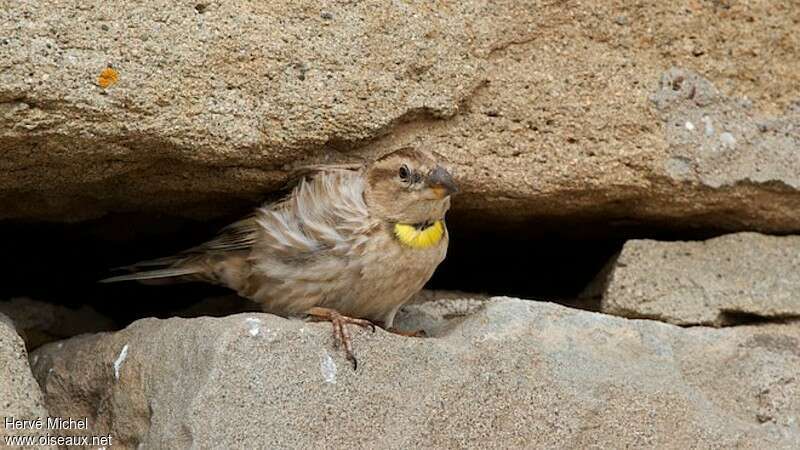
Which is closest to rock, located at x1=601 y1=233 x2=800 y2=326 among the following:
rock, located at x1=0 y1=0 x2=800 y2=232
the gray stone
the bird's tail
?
rock, located at x1=0 y1=0 x2=800 y2=232

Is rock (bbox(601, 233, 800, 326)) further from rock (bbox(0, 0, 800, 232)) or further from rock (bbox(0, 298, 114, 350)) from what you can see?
rock (bbox(0, 298, 114, 350))

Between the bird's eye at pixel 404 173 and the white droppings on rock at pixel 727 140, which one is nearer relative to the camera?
the bird's eye at pixel 404 173

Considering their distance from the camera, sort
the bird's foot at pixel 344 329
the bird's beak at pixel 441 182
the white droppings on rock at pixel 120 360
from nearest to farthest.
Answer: the bird's foot at pixel 344 329 < the white droppings on rock at pixel 120 360 < the bird's beak at pixel 441 182

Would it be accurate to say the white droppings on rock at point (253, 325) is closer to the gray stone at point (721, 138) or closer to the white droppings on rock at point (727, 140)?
the gray stone at point (721, 138)

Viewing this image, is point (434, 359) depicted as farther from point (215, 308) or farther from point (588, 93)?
point (215, 308)

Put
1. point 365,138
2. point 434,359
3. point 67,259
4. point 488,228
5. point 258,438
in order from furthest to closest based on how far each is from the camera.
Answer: point 67,259 → point 488,228 → point 365,138 → point 434,359 → point 258,438

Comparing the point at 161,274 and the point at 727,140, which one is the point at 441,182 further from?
the point at 161,274

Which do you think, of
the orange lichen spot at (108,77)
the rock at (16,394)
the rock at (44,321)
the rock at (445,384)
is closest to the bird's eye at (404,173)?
the rock at (445,384)

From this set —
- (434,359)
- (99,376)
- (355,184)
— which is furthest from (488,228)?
(99,376)
